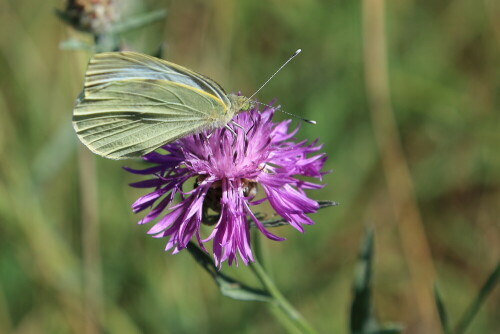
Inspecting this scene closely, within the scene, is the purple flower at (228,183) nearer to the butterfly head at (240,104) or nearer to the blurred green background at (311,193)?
the butterfly head at (240,104)

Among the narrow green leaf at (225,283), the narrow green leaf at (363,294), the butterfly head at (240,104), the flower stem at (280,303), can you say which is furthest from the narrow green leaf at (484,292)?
the butterfly head at (240,104)

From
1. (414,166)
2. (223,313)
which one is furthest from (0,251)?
(414,166)

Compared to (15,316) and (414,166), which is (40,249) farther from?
(414,166)

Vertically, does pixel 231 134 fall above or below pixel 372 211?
above

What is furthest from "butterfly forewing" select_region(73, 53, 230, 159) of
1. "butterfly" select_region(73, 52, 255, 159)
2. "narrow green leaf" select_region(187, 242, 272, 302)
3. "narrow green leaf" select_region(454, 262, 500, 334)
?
"narrow green leaf" select_region(454, 262, 500, 334)

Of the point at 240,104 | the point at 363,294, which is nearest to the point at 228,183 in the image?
the point at 240,104

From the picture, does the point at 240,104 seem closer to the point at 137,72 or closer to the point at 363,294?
the point at 137,72
